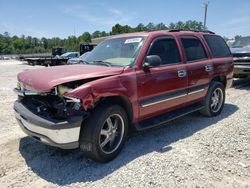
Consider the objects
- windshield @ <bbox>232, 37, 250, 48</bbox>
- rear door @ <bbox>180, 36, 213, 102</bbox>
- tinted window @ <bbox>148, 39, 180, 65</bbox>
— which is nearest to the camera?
tinted window @ <bbox>148, 39, 180, 65</bbox>

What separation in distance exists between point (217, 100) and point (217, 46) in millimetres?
1355

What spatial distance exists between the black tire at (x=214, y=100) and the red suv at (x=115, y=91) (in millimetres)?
70

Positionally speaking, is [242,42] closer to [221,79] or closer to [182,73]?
[221,79]

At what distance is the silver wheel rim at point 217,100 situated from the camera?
6573 millimetres

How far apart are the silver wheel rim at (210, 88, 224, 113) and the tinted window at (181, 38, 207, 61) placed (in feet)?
3.36

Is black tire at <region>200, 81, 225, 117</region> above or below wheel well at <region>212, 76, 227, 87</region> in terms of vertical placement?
below

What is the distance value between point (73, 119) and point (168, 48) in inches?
99.4

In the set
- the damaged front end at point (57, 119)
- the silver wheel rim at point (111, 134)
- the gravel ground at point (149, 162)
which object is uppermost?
the damaged front end at point (57, 119)

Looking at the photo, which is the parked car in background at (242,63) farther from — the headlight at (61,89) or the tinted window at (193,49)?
the headlight at (61,89)

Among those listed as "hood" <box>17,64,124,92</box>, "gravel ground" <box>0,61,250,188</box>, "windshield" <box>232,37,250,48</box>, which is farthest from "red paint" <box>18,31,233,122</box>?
"windshield" <box>232,37,250,48</box>

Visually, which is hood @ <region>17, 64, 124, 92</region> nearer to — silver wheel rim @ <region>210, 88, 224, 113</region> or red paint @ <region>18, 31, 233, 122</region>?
red paint @ <region>18, 31, 233, 122</region>

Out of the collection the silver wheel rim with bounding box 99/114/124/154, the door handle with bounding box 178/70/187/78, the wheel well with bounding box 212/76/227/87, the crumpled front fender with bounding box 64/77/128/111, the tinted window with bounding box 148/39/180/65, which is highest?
the tinted window with bounding box 148/39/180/65

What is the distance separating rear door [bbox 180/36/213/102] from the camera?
18.2ft

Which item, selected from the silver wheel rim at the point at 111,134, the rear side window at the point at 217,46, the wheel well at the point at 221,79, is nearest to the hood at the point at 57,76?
the silver wheel rim at the point at 111,134
